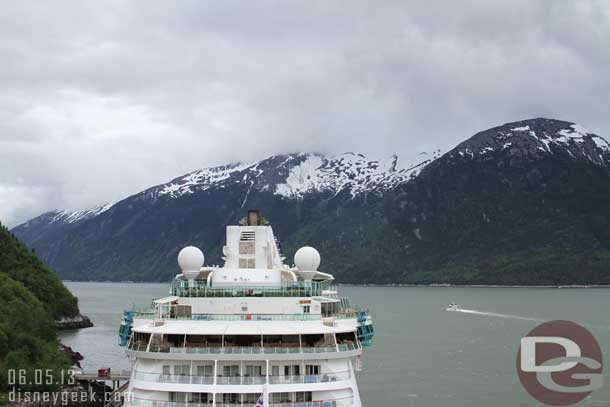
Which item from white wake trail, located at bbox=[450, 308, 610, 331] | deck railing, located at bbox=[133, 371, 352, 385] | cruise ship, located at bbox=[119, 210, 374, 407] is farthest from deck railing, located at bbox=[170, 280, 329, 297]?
white wake trail, located at bbox=[450, 308, 610, 331]

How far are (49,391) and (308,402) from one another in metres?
33.5

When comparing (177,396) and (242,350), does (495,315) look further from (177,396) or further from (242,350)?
(177,396)

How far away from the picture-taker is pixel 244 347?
101ft

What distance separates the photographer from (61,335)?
115688 mm

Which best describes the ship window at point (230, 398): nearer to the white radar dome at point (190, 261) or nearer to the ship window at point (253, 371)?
the ship window at point (253, 371)

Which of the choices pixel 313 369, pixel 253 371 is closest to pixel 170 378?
pixel 253 371

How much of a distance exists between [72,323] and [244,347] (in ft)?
341

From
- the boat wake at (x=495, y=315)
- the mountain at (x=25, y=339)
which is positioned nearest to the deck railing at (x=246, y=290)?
the mountain at (x=25, y=339)

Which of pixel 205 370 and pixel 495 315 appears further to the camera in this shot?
pixel 495 315

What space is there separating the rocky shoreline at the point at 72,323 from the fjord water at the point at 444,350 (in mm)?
3174

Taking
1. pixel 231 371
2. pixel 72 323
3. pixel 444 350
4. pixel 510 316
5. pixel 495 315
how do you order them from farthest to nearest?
pixel 495 315 → pixel 510 316 → pixel 72 323 → pixel 444 350 → pixel 231 371

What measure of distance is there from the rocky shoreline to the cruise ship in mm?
94424

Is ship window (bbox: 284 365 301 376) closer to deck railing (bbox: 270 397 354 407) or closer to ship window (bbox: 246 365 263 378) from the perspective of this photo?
ship window (bbox: 246 365 263 378)

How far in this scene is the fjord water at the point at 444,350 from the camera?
64.4m
